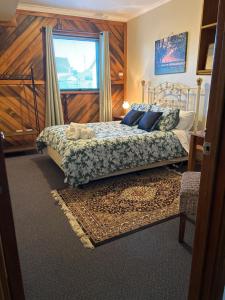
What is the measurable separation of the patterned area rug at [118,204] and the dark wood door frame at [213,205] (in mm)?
1078

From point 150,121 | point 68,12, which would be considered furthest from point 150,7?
point 150,121

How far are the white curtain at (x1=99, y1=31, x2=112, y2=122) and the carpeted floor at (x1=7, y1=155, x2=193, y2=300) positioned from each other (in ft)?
10.7

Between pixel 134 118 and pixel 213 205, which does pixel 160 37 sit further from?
pixel 213 205

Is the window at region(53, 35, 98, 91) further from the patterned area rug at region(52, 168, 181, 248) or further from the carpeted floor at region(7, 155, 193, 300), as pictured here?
the carpeted floor at region(7, 155, 193, 300)

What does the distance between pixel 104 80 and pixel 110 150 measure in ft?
8.74

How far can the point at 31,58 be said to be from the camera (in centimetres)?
451

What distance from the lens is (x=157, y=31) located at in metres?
4.38

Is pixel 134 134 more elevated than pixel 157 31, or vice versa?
pixel 157 31

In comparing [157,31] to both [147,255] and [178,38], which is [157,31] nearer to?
[178,38]

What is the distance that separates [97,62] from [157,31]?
148cm

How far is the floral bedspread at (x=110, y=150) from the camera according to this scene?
2789mm

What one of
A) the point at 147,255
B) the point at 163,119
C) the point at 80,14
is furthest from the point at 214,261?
the point at 80,14

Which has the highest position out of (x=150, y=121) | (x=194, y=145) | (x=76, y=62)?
(x=76, y=62)

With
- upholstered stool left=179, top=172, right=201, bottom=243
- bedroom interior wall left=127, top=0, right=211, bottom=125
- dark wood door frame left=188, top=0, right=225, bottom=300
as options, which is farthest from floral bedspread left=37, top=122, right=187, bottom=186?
dark wood door frame left=188, top=0, right=225, bottom=300
